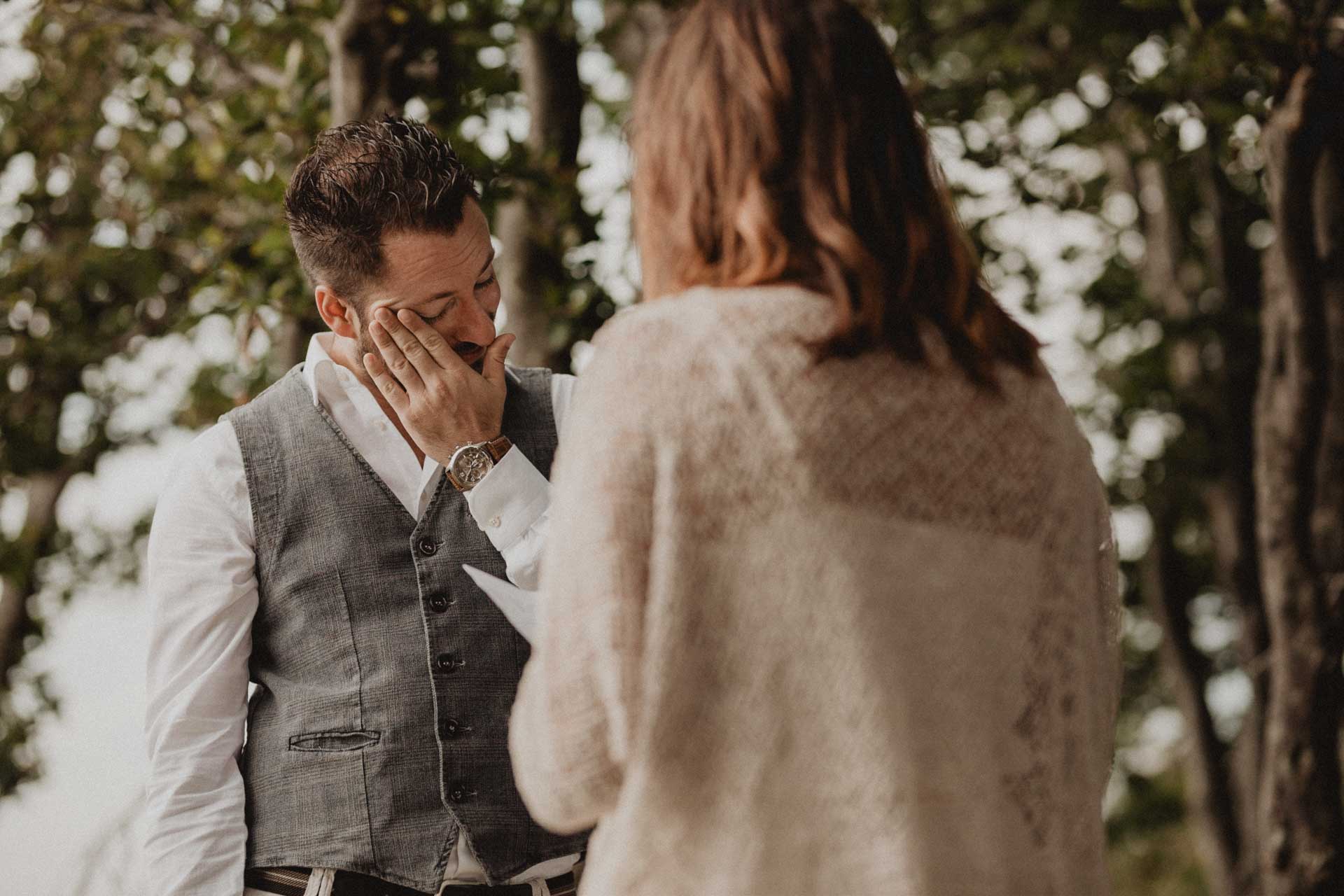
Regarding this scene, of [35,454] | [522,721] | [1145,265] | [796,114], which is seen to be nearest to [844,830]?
[522,721]

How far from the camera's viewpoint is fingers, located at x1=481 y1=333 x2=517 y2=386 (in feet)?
7.16

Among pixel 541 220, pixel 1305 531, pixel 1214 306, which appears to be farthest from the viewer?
pixel 1214 306

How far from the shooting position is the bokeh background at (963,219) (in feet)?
11.9

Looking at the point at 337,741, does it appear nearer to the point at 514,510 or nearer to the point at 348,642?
the point at 348,642

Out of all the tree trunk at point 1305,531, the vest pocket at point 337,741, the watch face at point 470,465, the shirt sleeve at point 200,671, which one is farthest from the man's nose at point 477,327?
the tree trunk at point 1305,531

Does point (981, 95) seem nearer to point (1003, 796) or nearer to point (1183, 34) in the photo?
point (1183, 34)

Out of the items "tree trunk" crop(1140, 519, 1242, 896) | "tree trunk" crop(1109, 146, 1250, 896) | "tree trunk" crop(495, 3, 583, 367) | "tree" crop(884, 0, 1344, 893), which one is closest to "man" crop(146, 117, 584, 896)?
"tree trunk" crop(495, 3, 583, 367)

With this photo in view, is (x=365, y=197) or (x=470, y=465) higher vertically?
(x=365, y=197)

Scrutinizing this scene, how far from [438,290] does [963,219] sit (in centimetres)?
365

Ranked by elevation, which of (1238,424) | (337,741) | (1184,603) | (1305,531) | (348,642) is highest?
(348,642)

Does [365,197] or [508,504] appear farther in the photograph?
[365,197]

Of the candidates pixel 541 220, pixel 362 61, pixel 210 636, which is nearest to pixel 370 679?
pixel 210 636

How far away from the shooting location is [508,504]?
2.06 m

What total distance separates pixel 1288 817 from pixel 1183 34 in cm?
301
